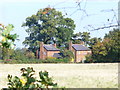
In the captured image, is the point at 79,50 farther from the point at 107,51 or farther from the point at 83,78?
the point at 83,78

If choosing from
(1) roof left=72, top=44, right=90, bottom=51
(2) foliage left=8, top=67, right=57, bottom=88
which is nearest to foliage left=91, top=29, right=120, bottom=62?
(1) roof left=72, top=44, right=90, bottom=51

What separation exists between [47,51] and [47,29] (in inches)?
210

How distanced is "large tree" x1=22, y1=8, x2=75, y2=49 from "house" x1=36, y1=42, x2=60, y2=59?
5.33ft

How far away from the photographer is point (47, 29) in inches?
2982

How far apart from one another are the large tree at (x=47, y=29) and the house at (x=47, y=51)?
1624 millimetres

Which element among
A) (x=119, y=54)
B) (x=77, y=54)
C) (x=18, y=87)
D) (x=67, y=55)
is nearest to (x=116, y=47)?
(x=119, y=54)

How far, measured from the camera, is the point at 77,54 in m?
78.8

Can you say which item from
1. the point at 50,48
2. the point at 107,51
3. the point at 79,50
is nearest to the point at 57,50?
the point at 50,48

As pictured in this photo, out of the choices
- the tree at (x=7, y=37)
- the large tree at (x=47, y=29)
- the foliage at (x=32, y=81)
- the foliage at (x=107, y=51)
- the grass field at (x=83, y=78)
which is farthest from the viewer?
the large tree at (x=47, y=29)

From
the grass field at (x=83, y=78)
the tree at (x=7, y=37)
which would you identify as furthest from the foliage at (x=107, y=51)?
the tree at (x=7, y=37)

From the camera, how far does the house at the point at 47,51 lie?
74619 mm

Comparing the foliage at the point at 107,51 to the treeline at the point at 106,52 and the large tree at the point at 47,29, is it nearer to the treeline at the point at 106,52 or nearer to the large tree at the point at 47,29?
the treeline at the point at 106,52

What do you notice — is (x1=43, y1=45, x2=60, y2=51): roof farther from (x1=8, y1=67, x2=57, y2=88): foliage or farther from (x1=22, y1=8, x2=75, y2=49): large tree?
(x1=8, y1=67, x2=57, y2=88): foliage

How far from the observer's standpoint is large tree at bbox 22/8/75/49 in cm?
7438
